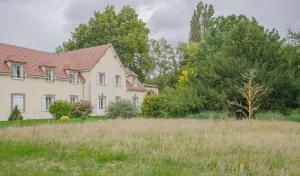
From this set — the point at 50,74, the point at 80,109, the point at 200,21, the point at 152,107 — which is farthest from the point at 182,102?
the point at 200,21

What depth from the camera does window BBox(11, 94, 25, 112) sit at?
28.4 metres

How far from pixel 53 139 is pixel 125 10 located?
43783 millimetres

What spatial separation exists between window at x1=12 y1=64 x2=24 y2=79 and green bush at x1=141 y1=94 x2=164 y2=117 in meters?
11.3

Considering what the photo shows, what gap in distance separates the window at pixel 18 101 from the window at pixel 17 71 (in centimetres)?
166

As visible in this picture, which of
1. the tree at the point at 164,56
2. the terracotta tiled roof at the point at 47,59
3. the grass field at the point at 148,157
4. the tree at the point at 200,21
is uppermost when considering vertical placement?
the tree at the point at 200,21

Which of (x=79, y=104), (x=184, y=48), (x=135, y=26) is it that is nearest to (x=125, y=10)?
(x=135, y=26)

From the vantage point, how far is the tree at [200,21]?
5866 centimetres

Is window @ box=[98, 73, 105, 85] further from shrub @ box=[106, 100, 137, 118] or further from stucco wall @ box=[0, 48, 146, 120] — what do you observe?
shrub @ box=[106, 100, 137, 118]

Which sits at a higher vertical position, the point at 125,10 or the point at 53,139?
the point at 125,10

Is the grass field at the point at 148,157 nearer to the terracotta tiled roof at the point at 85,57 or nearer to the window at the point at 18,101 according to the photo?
the window at the point at 18,101

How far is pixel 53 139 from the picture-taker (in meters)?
10.7

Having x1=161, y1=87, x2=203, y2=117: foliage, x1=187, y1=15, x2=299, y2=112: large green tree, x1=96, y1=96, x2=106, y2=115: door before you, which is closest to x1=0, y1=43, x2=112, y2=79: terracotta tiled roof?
x1=96, y1=96, x2=106, y2=115: door

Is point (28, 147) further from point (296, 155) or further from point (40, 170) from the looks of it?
point (296, 155)

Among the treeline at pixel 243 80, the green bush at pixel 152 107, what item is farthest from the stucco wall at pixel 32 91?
the treeline at pixel 243 80
